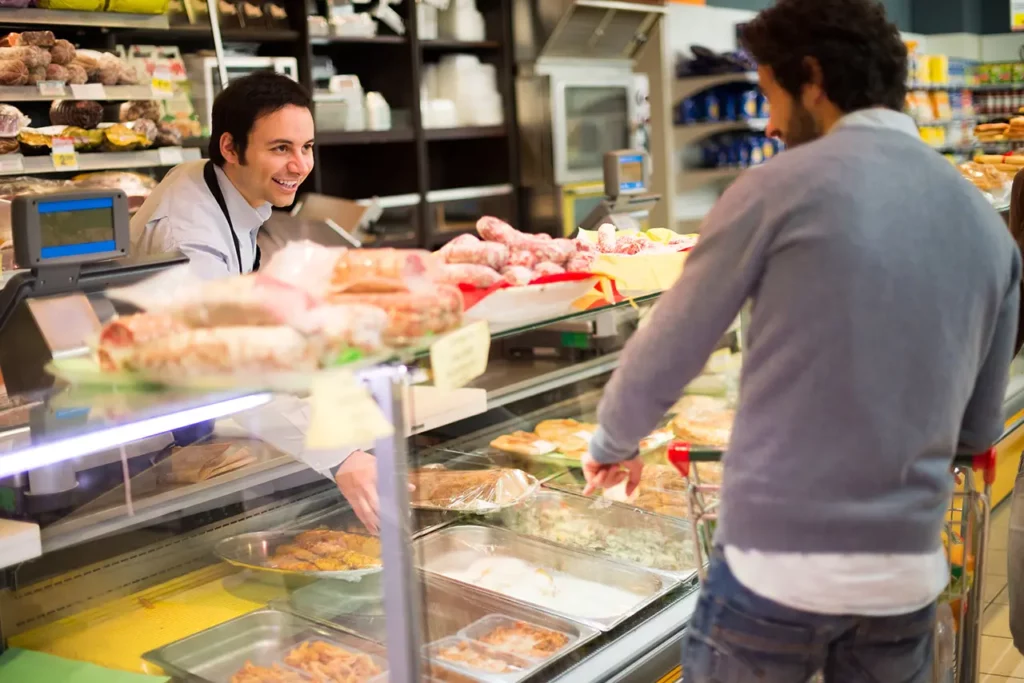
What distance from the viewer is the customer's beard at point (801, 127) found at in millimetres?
1580

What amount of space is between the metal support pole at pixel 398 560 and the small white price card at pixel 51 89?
3.01m

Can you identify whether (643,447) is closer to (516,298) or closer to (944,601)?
(944,601)

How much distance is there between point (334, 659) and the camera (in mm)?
2051

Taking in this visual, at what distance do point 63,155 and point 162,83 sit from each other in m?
0.60

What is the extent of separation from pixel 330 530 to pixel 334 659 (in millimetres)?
319

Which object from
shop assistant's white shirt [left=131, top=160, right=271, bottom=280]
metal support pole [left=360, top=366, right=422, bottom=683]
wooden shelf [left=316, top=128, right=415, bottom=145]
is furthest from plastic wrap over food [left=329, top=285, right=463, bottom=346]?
wooden shelf [left=316, top=128, right=415, bottom=145]

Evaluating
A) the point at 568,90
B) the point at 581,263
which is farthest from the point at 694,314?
the point at 568,90

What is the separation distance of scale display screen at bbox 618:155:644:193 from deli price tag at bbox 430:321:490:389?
7.83ft

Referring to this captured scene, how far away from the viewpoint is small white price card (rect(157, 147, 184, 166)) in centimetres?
446

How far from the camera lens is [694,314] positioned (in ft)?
4.83

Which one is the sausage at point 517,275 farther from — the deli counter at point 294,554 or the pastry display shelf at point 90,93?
the pastry display shelf at point 90,93

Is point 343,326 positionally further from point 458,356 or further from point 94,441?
point 94,441

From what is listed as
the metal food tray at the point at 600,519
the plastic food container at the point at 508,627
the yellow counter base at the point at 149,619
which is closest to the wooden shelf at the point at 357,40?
the metal food tray at the point at 600,519

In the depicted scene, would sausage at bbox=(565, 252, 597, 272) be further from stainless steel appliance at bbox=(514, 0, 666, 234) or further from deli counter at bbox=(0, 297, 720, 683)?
stainless steel appliance at bbox=(514, 0, 666, 234)
